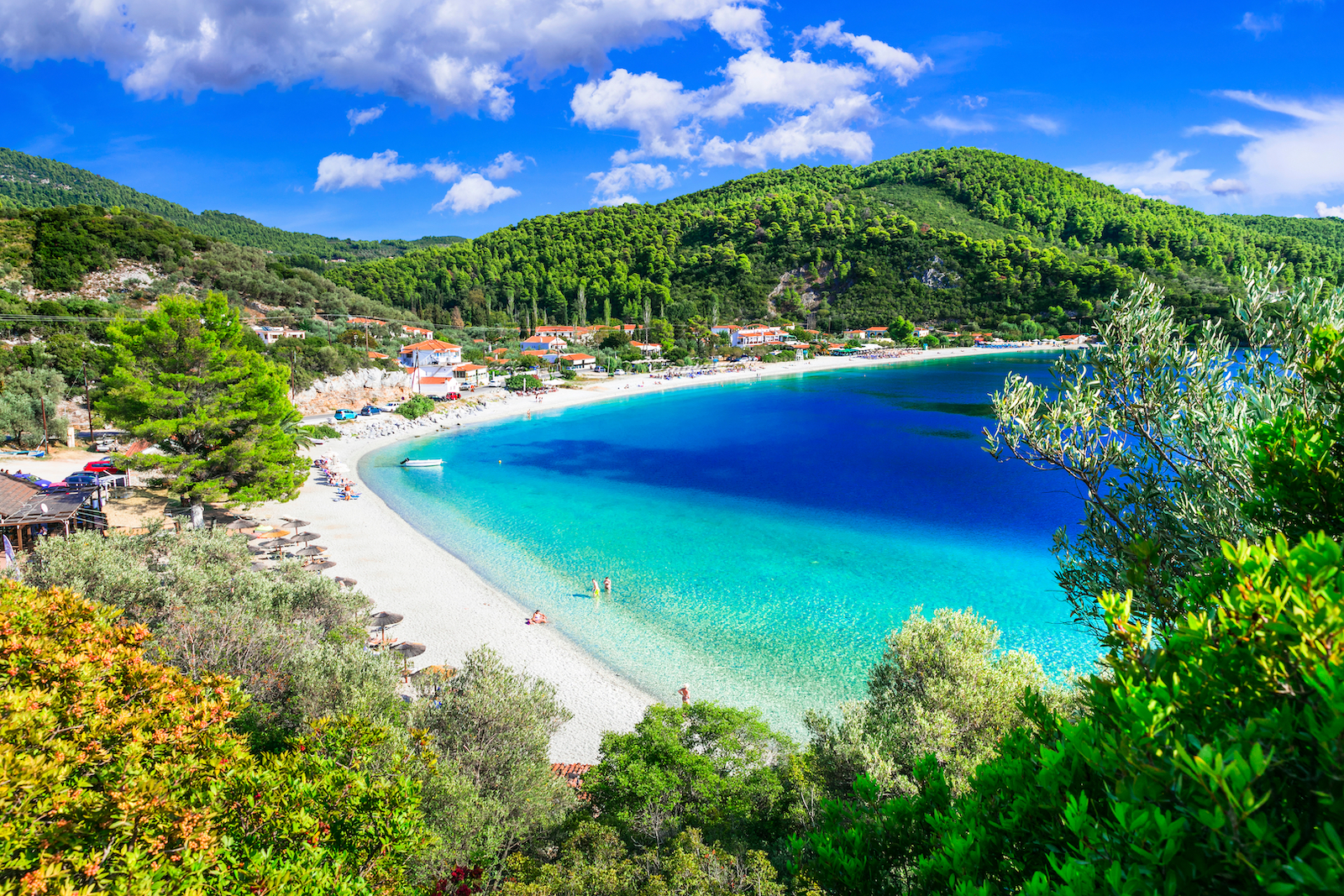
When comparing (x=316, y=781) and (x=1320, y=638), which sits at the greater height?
(x=1320, y=638)

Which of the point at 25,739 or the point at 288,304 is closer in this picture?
the point at 25,739

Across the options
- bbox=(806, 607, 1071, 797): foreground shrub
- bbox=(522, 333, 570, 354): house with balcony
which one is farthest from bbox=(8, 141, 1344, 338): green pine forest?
bbox=(806, 607, 1071, 797): foreground shrub

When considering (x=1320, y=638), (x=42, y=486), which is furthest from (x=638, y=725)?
(x=42, y=486)

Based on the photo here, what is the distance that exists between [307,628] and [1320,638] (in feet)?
43.9

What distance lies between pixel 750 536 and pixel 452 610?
43.0 feet

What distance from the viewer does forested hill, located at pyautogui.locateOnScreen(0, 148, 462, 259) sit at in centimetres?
11156

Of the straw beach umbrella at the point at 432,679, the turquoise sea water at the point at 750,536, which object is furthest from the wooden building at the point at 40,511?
the straw beach umbrella at the point at 432,679

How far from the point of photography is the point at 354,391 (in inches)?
2149

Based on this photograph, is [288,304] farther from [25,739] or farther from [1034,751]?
[1034,751]

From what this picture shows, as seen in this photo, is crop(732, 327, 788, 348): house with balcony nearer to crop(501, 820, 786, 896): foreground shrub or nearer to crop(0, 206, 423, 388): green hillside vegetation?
crop(0, 206, 423, 388): green hillside vegetation

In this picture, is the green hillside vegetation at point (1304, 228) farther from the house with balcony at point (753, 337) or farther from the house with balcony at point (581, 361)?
the house with balcony at point (581, 361)

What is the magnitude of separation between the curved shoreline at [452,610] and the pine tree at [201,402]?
3.90m

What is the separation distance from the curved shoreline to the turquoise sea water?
748 millimetres

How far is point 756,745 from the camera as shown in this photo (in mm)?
9297
